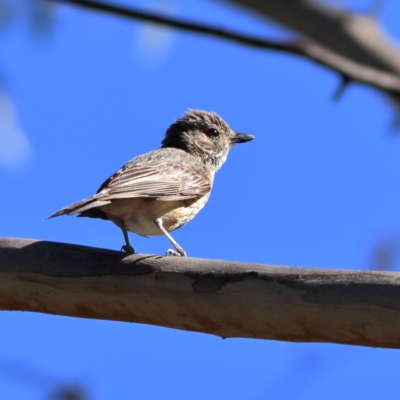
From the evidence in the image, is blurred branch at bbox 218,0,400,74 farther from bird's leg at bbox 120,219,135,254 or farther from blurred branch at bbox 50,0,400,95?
bird's leg at bbox 120,219,135,254

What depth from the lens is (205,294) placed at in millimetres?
3973

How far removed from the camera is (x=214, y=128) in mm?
8422

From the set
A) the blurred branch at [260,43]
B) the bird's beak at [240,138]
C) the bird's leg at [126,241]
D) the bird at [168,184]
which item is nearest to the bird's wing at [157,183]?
the bird at [168,184]

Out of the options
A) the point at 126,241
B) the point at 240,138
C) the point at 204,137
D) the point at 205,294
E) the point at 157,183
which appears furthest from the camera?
the point at 240,138

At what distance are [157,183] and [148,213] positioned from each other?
12.0 inches

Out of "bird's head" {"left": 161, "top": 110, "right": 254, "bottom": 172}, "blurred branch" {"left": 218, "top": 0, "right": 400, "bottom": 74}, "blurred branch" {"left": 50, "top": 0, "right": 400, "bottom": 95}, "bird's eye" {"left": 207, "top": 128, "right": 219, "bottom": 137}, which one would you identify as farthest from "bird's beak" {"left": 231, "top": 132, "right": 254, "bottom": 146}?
"blurred branch" {"left": 50, "top": 0, "right": 400, "bottom": 95}

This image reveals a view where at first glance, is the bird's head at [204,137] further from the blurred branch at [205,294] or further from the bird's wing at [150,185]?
the blurred branch at [205,294]

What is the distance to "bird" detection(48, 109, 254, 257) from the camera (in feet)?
18.9

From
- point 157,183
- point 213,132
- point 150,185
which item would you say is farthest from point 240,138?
point 150,185

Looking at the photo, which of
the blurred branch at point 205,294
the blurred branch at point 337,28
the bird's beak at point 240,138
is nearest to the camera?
the blurred branch at point 337,28

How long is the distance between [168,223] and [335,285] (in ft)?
9.53

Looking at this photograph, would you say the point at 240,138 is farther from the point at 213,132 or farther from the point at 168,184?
the point at 168,184

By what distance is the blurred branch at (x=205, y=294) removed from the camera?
3658mm

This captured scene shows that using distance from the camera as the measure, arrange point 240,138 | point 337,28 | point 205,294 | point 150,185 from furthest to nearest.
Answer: point 240,138 → point 150,185 → point 205,294 → point 337,28
